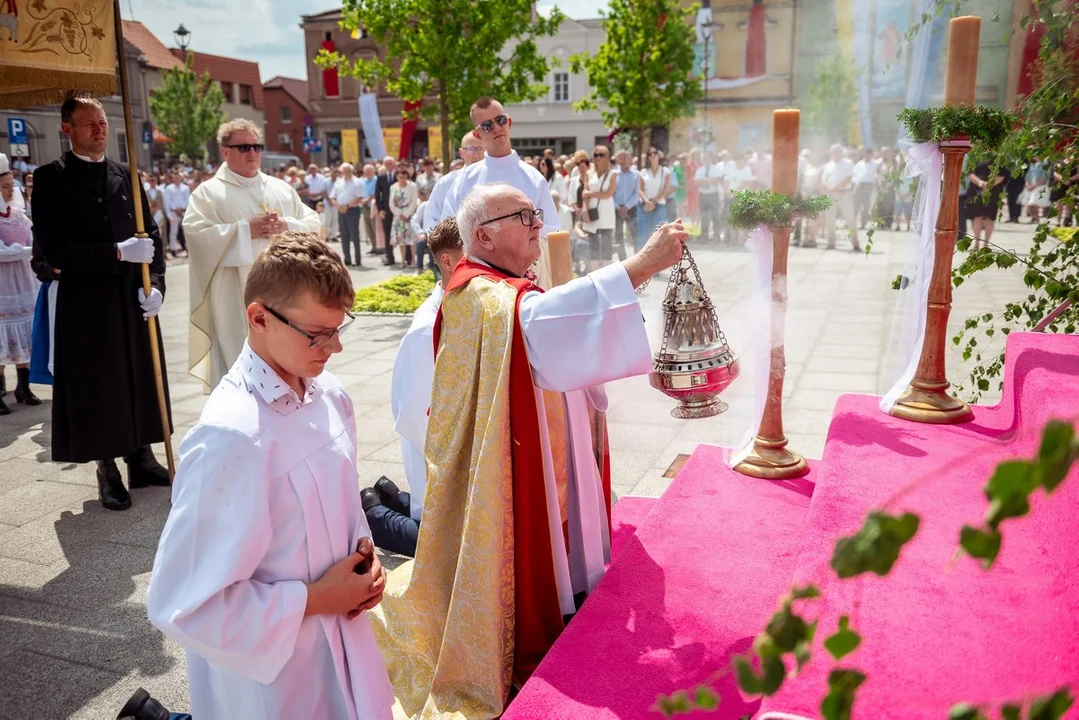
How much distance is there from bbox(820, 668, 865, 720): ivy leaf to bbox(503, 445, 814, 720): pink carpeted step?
5.56 feet

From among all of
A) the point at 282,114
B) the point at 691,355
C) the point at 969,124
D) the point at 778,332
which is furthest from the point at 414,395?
the point at 282,114

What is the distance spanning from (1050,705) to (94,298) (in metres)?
4.95

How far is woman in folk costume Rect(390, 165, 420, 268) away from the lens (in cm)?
1485

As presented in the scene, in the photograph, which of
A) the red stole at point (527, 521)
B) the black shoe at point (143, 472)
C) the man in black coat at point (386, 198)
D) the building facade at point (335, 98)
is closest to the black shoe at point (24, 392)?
the black shoe at point (143, 472)

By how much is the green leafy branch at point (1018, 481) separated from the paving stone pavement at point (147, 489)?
2.69m

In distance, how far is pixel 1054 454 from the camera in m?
0.50

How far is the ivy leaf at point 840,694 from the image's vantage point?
1.94ft

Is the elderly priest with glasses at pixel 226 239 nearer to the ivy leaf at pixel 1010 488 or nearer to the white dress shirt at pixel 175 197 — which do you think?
the ivy leaf at pixel 1010 488

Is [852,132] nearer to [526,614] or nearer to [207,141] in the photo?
[526,614]

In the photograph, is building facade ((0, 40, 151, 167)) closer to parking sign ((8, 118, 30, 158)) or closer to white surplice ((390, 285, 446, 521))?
parking sign ((8, 118, 30, 158))

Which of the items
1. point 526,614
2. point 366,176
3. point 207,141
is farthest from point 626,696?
point 207,141

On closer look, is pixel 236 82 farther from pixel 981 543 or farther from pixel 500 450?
pixel 981 543

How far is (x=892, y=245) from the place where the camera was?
1680 centimetres

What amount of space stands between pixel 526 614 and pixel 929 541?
4.03 ft
